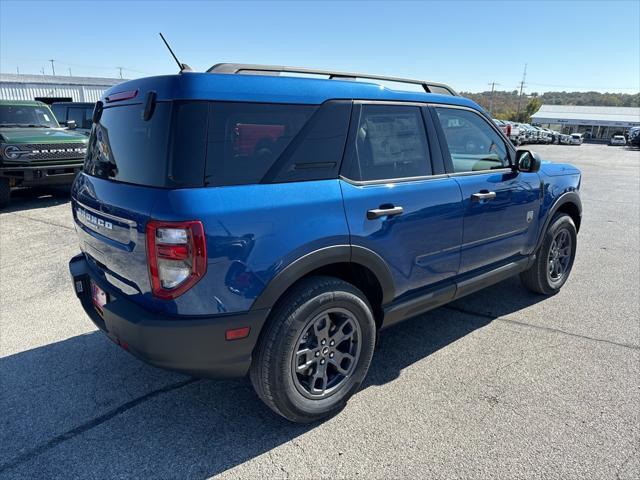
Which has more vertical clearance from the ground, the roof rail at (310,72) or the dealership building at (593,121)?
the dealership building at (593,121)

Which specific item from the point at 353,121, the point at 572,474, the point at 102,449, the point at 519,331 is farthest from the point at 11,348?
the point at 519,331

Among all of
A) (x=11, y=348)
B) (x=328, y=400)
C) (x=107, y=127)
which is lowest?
(x=11, y=348)

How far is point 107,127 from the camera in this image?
2703mm

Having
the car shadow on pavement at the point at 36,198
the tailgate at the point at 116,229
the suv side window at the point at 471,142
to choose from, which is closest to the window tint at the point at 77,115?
the car shadow on pavement at the point at 36,198

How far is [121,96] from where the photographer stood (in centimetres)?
254

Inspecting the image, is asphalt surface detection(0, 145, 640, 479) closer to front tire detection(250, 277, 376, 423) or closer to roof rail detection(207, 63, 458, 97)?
front tire detection(250, 277, 376, 423)

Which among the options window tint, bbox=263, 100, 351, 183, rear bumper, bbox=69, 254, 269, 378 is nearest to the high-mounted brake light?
window tint, bbox=263, 100, 351, 183

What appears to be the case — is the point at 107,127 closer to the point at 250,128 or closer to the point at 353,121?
the point at 250,128

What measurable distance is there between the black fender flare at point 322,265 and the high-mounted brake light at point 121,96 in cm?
127

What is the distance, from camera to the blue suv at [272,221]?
6.93ft

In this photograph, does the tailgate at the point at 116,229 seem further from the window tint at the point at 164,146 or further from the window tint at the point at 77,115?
the window tint at the point at 77,115

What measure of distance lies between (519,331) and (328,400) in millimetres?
2026

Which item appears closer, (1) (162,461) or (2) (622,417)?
(1) (162,461)

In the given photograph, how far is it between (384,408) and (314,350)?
62 cm
